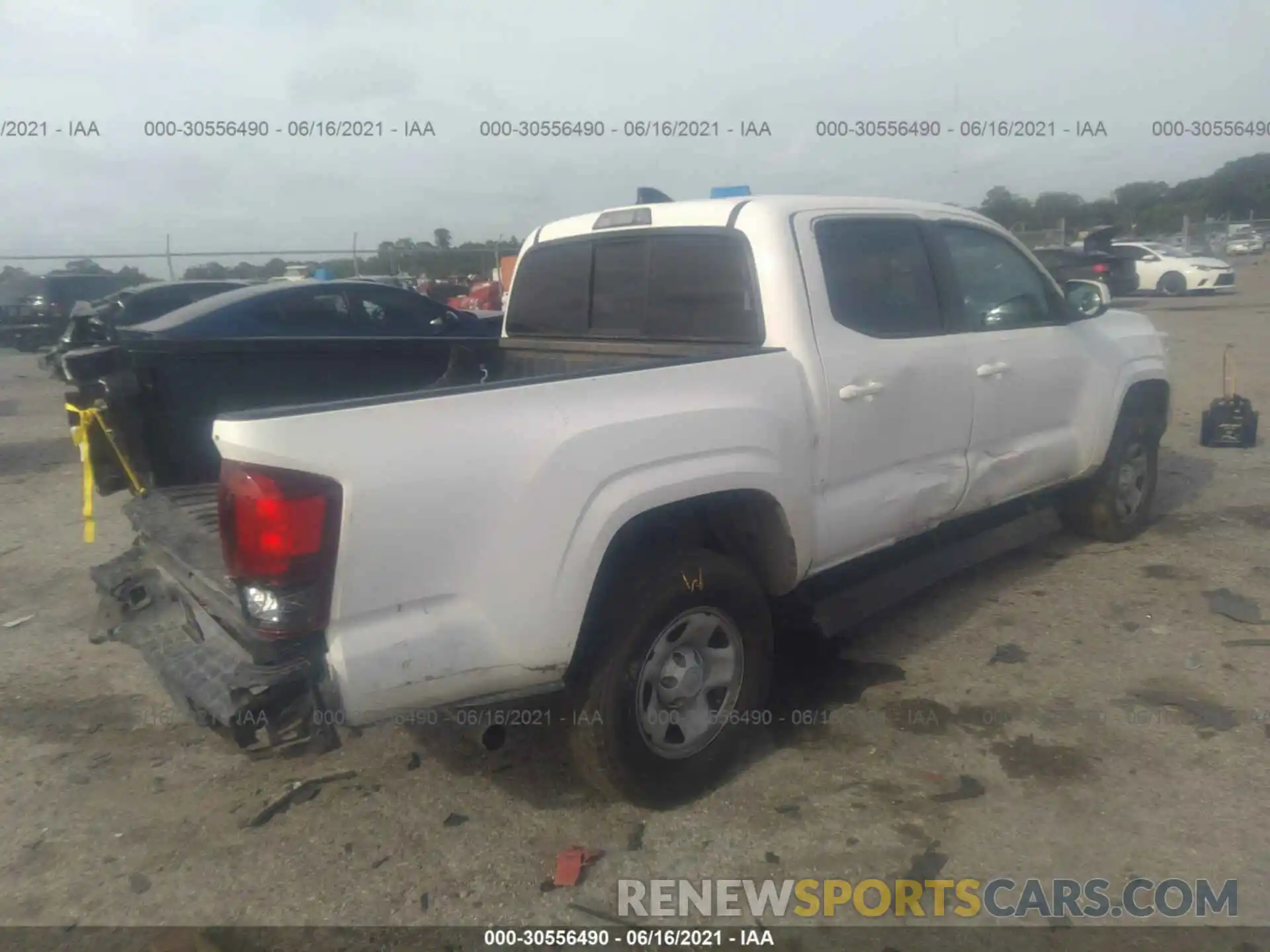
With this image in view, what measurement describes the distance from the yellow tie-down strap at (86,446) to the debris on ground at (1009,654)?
3481mm

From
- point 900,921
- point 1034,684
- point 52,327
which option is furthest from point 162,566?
point 52,327

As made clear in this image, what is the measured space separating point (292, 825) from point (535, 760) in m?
0.85

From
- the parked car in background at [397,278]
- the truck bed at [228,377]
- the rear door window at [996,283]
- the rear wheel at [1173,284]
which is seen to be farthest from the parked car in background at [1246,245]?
the truck bed at [228,377]

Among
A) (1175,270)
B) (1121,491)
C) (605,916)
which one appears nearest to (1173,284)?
(1175,270)

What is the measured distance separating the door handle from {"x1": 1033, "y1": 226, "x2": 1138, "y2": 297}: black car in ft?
14.1

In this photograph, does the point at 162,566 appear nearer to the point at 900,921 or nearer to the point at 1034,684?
the point at 900,921

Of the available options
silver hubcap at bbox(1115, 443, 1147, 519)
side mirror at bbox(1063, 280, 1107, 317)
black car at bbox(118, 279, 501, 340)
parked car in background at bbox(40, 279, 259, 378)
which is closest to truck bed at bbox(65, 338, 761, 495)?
side mirror at bbox(1063, 280, 1107, 317)

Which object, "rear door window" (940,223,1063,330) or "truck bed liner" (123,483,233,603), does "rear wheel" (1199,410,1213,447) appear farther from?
"truck bed liner" (123,483,233,603)

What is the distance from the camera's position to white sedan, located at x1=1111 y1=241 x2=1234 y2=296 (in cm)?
2223

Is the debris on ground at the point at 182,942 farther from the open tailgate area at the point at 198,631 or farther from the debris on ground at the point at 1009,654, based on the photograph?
the debris on ground at the point at 1009,654

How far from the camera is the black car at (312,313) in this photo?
9.48 m

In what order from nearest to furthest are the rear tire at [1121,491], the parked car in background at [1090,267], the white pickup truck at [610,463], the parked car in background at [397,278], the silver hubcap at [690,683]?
the white pickup truck at [610,463], the silver hubcap at [690,683], the rear tire at [1121,491], the parked car in background at [1090,267], the parked car in background at [397,278]
